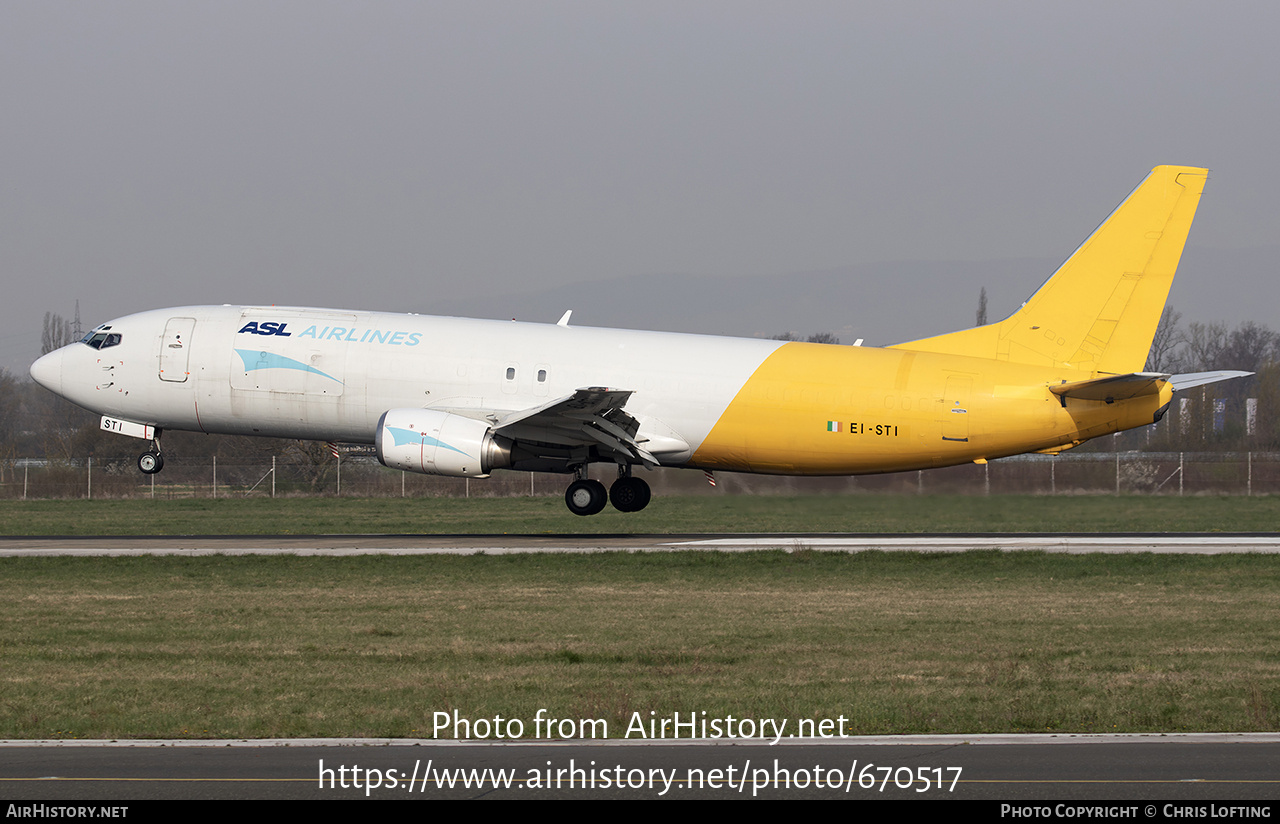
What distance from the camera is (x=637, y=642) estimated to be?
1800cm

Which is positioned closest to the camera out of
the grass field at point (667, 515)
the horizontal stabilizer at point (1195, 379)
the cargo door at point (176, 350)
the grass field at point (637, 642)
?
the grass field at point (637, 642)

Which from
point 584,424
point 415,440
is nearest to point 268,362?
point 415,440

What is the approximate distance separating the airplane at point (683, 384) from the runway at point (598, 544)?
6.03 ft

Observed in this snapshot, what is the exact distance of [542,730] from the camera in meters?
12.2

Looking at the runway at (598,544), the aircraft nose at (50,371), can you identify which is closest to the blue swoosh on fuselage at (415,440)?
the runway at (598,544)

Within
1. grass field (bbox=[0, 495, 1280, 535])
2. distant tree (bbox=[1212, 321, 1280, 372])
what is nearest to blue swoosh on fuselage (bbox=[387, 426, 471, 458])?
grass field (bbox=[0, 495, 1280, 535])

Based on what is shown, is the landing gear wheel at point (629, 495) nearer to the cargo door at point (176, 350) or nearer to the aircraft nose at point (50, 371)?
the cargo door at point (176, 350)

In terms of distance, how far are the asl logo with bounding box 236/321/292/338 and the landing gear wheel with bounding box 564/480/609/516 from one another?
8.07 meters

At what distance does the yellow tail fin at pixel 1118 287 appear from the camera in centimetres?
3134

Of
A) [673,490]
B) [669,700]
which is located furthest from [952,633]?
[673,490]

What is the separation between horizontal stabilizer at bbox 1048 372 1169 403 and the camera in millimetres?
29719

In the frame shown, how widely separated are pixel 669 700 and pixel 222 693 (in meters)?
4.86

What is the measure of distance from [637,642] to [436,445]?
13.7 meters

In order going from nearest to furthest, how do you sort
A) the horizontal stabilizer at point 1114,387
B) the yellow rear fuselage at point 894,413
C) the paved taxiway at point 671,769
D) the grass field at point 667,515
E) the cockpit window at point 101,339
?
the paved taxiway at point 671,769 → the horizontal stabilizer at point 1114,387 → the yellow rear fuselage at point 894,413 → the grass field at point 667,515 → the cockpit window at point 101,339
